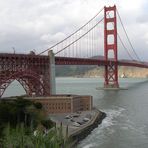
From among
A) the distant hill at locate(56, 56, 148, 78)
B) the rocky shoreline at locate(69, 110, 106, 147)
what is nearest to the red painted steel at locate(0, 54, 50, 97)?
the rocky shoreline at locate(69, 110, 106, 147)

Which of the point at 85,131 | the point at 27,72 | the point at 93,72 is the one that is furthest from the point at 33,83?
the point at 93,72

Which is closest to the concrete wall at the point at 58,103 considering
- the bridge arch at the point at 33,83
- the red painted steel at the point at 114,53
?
the bridge arch at the point at 33,83

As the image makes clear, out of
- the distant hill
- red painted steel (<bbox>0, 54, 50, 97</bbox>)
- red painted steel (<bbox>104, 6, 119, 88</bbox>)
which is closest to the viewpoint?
red painted steel (<bbox>0, 54, 50, 97</bbox>)

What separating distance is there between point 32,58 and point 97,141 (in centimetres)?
1863

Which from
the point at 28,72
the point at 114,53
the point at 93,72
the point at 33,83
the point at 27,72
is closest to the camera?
the point at 27,72

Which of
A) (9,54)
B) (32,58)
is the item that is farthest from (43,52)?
(9,54)

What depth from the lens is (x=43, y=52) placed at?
48438mm

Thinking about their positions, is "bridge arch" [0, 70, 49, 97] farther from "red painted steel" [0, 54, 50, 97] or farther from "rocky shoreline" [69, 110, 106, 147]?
"rocky shoreline" [69, 110, 106, 147]

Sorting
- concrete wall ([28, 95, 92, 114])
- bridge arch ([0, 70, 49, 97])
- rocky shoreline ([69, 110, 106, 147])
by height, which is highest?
bridge arch ([0, 70, 49, 97])

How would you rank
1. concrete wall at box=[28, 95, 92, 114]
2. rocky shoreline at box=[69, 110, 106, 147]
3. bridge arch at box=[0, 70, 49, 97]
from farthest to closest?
1. bridge arch at box=[0, 70, 49, 97]
2. concrete wall at box=[28, 95, 92, 114]
3. rocky shoreline at box=[69, 110, 106, 147]

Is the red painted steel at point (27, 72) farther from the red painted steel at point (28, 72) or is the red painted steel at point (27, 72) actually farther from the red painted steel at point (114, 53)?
the red painted steel at point (114, 53)

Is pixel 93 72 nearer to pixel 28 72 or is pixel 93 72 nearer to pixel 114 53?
pixel 114 53

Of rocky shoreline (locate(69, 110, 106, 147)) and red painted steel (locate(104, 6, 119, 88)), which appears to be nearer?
rocky shoreline (locate(69, 110, 106, 147))

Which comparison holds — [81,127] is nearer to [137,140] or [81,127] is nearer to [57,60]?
[137,140]
